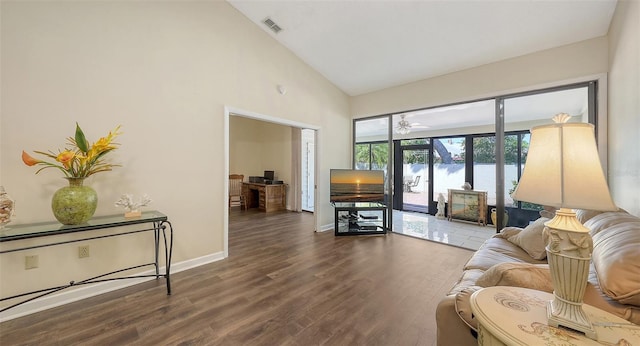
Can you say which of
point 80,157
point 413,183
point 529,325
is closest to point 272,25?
point 80,157

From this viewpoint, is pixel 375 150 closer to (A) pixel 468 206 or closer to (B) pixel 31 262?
(A) pixel 468 206

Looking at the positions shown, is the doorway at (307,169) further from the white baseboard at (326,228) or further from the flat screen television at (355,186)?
the flat screen television at (355,186)

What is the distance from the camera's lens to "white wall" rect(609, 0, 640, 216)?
5.90 ft

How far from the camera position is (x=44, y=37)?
6.96 feet

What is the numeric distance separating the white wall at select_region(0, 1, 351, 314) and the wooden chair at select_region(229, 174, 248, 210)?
3939mm

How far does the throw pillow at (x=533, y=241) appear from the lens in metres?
2.14

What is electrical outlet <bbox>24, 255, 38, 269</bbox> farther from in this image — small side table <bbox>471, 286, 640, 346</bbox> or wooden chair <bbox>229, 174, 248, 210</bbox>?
wooden chair <bbox>229, 174, 248, 210</bbox>

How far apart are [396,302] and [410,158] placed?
5.64 meters

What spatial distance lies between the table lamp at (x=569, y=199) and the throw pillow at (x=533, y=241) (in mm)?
1493

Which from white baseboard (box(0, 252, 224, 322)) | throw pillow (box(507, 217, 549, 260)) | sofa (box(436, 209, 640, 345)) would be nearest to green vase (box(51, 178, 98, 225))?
white baseboard (box(0, 252, 224, 322))

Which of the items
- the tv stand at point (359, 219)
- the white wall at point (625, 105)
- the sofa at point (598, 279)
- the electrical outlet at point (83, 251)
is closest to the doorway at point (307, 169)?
the tv stand at point (359, 219)

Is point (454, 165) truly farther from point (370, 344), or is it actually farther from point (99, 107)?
point (99, 107)

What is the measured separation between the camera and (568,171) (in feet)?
3.13

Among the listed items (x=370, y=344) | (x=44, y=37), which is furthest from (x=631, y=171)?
(x=44, y=37)
